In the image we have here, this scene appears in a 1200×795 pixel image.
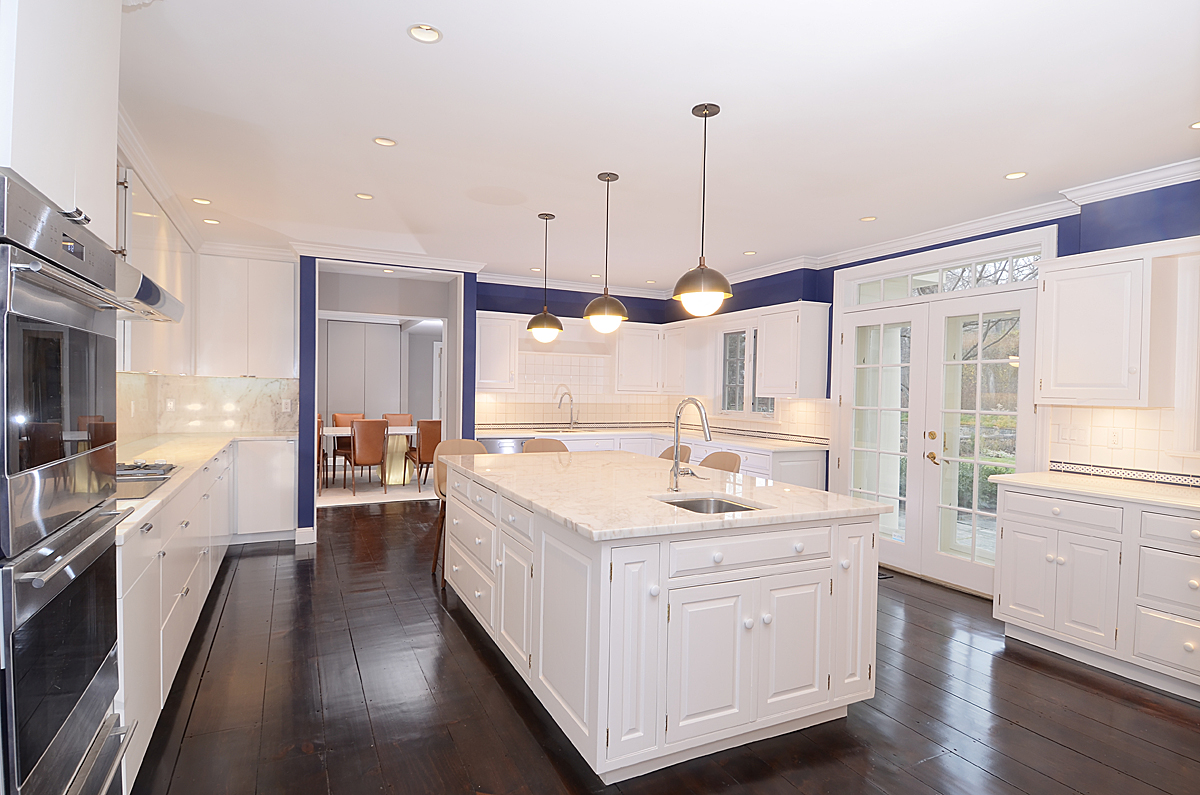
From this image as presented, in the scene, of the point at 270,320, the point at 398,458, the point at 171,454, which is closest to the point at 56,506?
the point at 171,454

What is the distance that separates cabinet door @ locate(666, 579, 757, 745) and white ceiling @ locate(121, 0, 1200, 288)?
1.93m

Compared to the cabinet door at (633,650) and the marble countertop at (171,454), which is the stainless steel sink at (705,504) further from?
the marble countertop at (171,454)

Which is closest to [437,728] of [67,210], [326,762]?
[326,762]

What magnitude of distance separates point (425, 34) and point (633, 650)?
86.9 inches

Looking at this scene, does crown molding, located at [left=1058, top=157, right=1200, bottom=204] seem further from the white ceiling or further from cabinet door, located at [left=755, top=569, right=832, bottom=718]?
cabinet door, located at [left=755, top=569, right=832, bottom=718]

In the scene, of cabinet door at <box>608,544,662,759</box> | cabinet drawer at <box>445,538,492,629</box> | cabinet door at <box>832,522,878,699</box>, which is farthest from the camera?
cabinet drawer at <box>445,538,492,629</box>

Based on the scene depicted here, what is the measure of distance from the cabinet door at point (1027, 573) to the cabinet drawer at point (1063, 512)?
70 millimetres

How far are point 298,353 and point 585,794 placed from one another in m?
4.65

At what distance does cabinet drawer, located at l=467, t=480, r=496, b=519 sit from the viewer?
122 inches

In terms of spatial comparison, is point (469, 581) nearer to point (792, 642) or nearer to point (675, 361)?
point (792, 642)

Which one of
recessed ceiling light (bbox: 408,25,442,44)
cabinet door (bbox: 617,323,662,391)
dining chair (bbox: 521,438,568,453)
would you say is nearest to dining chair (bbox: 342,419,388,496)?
cabinet door (bbox: 617,323,662,391)

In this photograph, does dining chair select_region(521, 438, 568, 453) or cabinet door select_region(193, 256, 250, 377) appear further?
cabinet door select_region(193, 256, 250, 377)

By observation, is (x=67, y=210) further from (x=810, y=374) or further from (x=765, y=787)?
(x=810, y=374)

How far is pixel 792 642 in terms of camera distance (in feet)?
7.88
